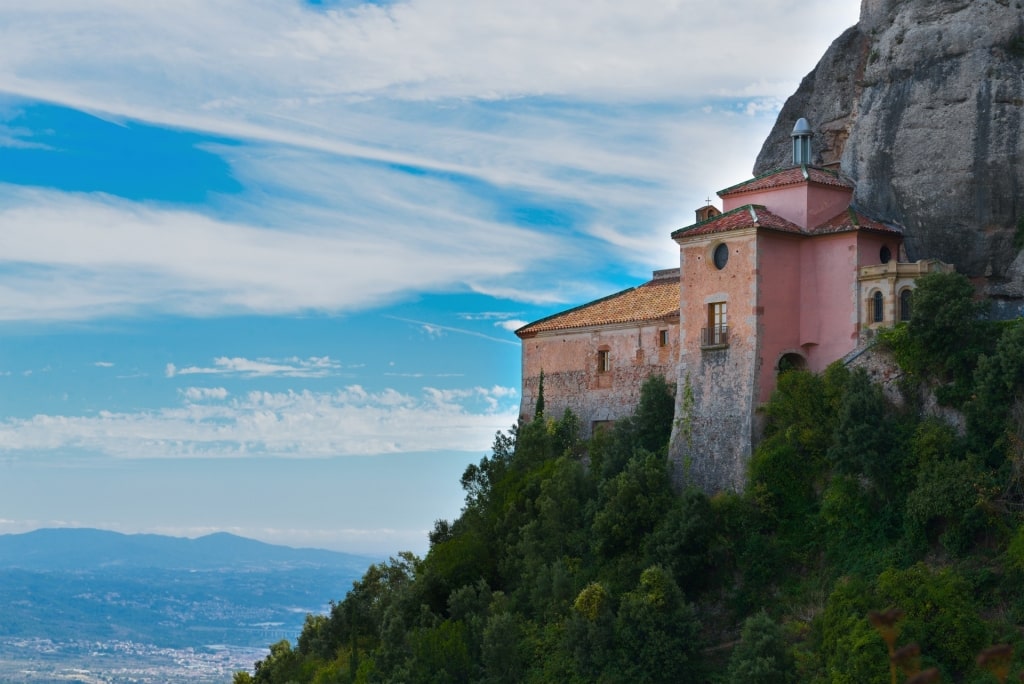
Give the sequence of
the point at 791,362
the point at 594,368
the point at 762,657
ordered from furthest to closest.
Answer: the point at 594,368
the point at 791,362
the point at 762,657

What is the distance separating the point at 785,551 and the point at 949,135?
1223 cm

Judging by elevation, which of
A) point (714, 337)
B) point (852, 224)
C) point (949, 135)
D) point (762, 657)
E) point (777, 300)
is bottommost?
point (762, 657)

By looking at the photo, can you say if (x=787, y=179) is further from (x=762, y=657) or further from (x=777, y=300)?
(x=762, y=657)

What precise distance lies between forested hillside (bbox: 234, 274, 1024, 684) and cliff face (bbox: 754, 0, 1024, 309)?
4.22 meters

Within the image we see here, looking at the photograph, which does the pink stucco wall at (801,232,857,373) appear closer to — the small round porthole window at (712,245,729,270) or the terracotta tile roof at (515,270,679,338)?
the small round porthole window at (712,245,729,270)

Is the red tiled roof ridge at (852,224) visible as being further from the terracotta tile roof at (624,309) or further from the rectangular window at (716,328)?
the terracotta tile roof at (624,309)

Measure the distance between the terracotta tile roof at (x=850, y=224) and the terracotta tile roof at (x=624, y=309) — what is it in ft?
19.4

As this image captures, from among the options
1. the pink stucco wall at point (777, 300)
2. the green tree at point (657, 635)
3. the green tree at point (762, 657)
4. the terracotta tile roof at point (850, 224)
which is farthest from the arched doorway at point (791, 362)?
the green tree at point (762, 657)

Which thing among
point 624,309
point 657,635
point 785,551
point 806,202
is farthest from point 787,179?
point 657,635

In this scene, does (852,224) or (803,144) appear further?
(803,144)

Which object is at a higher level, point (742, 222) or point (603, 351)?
point (742, 222)

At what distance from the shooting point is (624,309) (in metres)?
48.6

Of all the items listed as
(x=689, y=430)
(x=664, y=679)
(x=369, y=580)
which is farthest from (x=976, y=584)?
(x=369, y=580)

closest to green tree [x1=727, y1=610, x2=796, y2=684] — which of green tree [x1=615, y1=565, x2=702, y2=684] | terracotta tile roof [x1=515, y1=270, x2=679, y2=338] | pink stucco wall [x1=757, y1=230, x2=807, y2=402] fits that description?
green tree [x1=615, y1=565, x2=702, y2=684]
